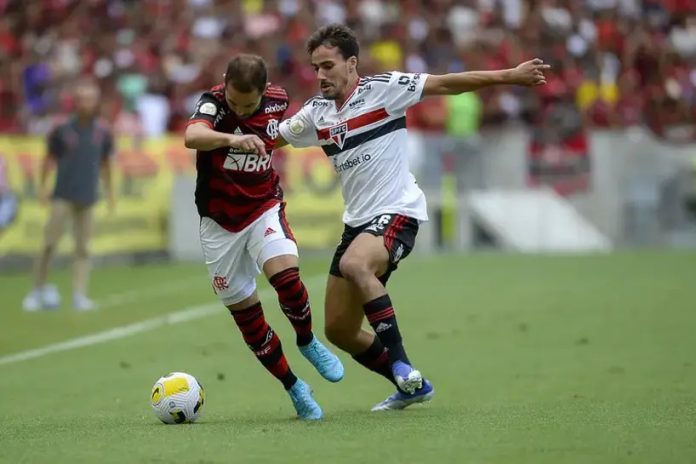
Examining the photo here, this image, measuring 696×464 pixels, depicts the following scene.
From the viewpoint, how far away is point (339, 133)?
9000 millimetres

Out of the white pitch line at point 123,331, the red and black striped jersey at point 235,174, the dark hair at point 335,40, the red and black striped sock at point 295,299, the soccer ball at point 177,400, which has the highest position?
the dark hair at point 335,40

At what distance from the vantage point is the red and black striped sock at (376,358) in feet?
29.9

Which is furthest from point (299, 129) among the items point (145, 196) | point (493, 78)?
point (145, 196)

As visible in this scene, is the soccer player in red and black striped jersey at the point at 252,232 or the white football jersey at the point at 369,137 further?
the white football jersey at the point at 369,137

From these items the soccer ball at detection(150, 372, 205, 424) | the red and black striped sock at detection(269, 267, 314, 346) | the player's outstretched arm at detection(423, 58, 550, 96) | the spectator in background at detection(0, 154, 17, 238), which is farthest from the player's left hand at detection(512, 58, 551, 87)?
the spectator in background at detection(0, 154, 17, 238)

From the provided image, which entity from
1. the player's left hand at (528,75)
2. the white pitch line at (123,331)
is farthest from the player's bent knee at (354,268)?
the white pitch line at (123,331)

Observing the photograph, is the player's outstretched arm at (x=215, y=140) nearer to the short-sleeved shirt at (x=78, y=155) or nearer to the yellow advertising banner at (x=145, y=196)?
the short-sleeved shirt at (x=78, y=155)

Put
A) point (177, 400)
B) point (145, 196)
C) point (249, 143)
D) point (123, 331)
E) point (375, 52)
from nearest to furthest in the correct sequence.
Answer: point (249, 143) < point (177, 400) < point (123, 331) < point (145, 196) < point (375, 52)

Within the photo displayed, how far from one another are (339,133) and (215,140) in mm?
1258

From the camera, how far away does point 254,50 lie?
1069 inches

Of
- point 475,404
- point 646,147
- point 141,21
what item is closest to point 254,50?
point 141,21

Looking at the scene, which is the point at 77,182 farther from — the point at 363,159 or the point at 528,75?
the point at 528,75

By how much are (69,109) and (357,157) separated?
16648 millimetres

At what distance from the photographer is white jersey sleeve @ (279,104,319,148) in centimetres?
900
